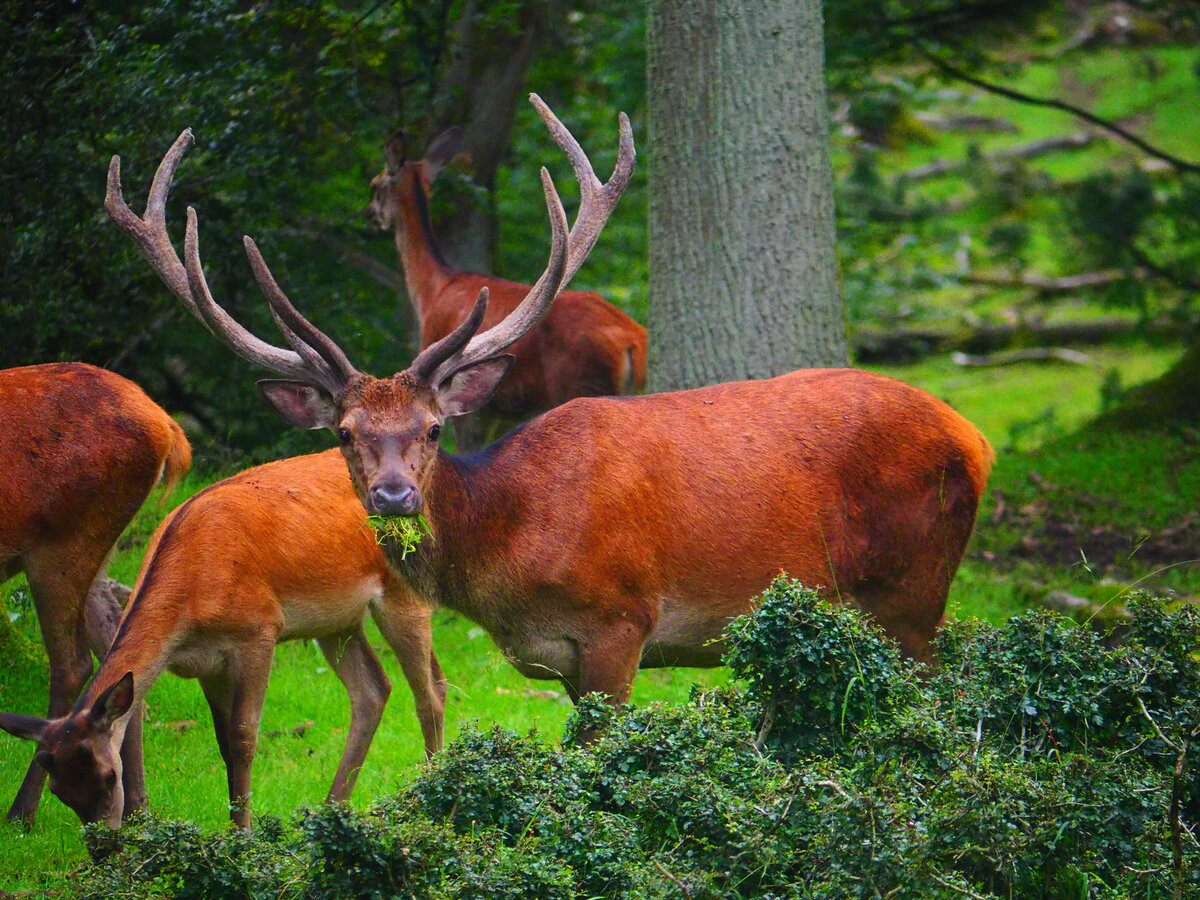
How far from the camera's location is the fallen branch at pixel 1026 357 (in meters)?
18.6

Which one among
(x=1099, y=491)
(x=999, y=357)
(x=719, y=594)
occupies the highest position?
(x=719, y=594)

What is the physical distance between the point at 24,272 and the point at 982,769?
679cm

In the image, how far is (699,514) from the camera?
213 inches

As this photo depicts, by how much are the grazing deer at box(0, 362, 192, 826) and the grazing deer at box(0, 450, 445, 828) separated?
14.7 inches

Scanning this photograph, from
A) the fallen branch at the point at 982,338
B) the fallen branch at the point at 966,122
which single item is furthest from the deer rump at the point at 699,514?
the fallen branch at the point at 966,122

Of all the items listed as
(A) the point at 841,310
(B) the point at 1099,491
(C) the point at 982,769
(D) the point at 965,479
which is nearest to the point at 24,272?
(A) the point at 841,310

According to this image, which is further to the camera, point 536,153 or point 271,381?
point 536,153

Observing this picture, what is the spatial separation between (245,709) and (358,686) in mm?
879

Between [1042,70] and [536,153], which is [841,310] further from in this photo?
[1042,70]

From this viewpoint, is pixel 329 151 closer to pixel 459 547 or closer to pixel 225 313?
pixel 225 313

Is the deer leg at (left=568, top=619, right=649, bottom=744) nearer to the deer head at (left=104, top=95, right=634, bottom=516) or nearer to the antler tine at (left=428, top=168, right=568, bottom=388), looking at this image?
the deer head at (left=104, top=95, right=634, bottom=516)

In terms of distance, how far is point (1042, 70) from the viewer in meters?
28.3

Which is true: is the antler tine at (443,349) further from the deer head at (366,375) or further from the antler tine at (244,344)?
the antler tine at (244,344)

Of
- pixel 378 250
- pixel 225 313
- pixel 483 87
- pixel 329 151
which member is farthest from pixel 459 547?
pixel 378 250
